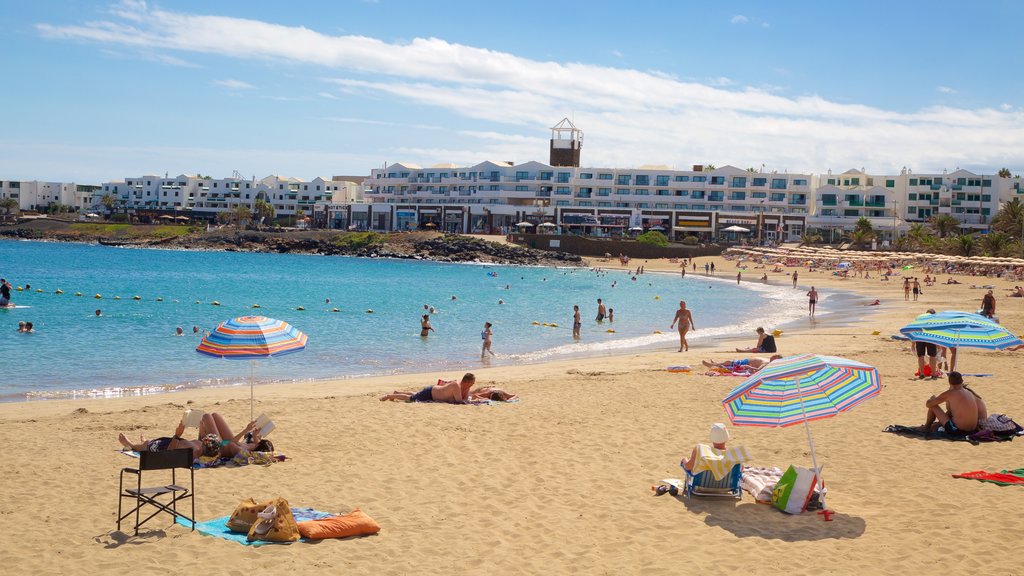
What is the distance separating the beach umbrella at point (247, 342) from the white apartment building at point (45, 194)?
162435 millimetres

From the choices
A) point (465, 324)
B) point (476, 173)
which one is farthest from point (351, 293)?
point (476, 173)

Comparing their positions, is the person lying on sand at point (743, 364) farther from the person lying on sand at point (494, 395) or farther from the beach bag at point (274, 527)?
the beach bag at point (274, 527)

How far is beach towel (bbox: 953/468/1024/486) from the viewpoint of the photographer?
898 centimetres

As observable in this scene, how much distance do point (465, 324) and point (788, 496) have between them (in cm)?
2725

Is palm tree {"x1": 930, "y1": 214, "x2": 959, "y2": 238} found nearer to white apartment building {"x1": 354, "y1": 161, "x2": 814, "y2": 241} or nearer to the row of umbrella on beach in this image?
white apartment building {"x1": 354, "y1": 161, "x2": 814, "y2": 241}

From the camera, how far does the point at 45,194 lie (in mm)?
157500

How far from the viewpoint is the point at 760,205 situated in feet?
350

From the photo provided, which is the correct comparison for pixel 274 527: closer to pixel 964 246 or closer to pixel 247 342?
pixel 247 342

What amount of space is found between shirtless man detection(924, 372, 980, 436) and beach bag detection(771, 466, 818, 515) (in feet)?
11.9

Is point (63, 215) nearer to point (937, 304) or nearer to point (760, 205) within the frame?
point (760, 205)

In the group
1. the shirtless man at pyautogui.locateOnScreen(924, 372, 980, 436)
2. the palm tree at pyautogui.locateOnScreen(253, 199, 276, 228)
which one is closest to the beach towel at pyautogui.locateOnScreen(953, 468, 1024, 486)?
the shirtless man at pyautogui.locateOnScreen(924, 372, 980, 436)

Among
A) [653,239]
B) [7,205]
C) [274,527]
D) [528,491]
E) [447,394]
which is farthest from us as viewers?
[7,205]

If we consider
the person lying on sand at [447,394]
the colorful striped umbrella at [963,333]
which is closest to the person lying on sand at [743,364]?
the colorful striped umbrella at [963,333]

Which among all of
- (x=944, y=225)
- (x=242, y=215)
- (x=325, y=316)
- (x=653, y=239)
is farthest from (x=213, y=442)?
(x=242, y=215)
